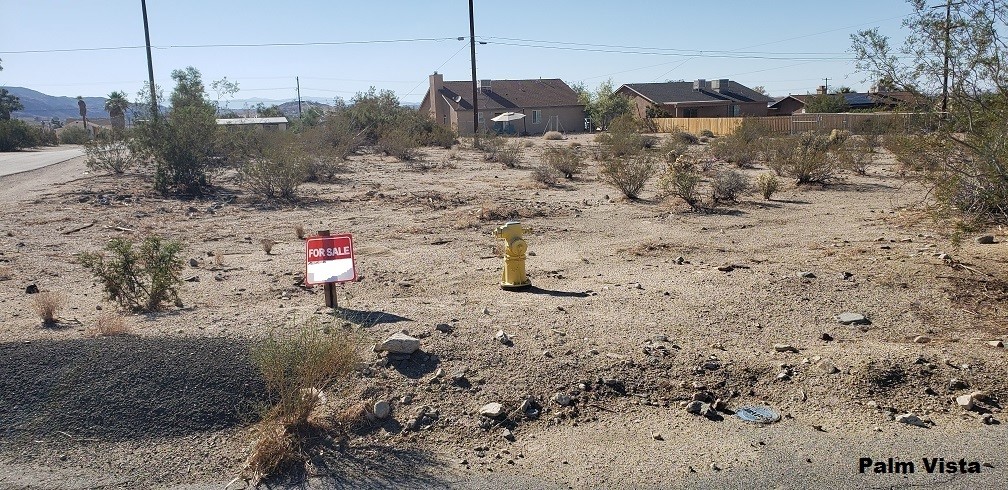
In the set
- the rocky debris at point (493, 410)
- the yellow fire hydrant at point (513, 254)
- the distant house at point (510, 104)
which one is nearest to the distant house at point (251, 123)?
the yellow fire hydrant at point (513, 254)

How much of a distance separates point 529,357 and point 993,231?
8375 millimetres

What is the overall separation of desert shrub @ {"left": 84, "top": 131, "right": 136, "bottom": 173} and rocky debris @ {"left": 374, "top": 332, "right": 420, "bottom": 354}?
22017mm

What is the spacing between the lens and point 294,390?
18.3 ft

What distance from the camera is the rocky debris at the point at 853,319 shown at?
25.2 ft

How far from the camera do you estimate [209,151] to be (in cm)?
2369

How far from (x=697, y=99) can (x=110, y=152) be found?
55686 mm

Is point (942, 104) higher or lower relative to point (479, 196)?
higher

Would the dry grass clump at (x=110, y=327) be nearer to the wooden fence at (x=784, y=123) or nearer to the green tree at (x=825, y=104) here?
the wooden fence at (x=784, y=123)

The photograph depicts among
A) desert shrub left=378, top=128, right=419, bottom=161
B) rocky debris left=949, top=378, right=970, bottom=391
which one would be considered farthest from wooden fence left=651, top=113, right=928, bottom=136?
rocky debris left=949, top=378, right=970, bottom=391

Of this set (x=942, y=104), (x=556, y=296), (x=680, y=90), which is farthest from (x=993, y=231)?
(x=680, y=90)

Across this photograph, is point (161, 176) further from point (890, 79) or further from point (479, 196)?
point (890, 79)

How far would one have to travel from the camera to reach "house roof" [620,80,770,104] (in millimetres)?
73688

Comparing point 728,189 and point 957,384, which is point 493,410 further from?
point 728,189

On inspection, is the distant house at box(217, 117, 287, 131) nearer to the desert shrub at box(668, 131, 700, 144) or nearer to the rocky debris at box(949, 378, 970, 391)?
the desert shrub at box(668, 131, 700, 144)
